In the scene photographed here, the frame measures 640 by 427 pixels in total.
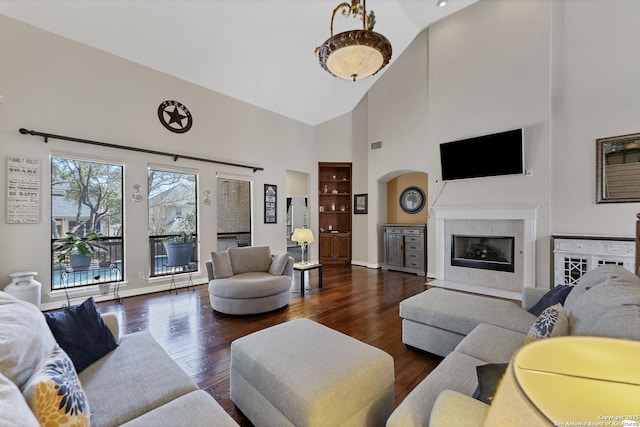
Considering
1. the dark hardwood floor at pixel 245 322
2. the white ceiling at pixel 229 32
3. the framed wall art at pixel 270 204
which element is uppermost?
the white ceiling at pixel 229 32

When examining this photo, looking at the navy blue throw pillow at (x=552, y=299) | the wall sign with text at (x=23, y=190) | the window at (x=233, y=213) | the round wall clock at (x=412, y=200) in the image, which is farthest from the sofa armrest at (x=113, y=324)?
the round wall clock at (x=412, y=200)

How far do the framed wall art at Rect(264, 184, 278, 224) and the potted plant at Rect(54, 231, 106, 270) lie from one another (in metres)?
3.28

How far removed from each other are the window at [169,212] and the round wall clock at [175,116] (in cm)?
83

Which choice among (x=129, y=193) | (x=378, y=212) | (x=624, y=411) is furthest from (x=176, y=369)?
(x=378, y=212)

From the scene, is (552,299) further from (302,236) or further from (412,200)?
(412,200)

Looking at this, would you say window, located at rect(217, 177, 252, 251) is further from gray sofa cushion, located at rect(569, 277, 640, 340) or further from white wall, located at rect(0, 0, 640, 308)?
gray sofa cushion, located at rect(569, 277, 640, 340)

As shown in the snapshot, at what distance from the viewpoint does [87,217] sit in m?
4.29

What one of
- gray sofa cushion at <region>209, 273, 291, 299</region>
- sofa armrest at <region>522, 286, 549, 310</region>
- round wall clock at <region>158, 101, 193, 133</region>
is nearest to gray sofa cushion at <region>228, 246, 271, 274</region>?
→ gray sofa cushion at <region>209, 273, 291, 299</region>

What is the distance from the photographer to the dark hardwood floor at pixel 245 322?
7.68 feet

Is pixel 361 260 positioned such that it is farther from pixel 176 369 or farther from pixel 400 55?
pixel 176 369

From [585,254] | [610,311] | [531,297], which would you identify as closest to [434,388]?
[610,311]

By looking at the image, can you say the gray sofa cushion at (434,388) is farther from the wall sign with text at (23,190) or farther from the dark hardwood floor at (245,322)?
the wall sign with text at (23,190)

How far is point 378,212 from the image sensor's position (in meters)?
6.92

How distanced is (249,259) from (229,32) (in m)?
3.81
